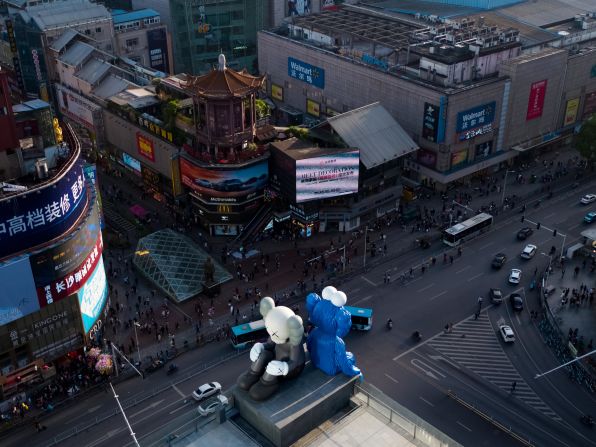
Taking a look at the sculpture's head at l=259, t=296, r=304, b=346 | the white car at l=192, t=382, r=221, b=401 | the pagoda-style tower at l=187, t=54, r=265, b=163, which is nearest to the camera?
the sculpture's head at l=259, t=296, r=304, b=346

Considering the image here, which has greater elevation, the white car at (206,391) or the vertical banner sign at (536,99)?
the vertical banner sign at (536,99)

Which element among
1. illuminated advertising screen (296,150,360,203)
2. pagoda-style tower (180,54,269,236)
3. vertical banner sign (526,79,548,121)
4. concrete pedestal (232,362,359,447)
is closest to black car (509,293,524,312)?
illuminated advertising screen (296,150,360,203)

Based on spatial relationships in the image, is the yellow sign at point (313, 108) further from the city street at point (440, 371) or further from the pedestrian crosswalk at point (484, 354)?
the pedestrian crosswalk at point (484, 354)

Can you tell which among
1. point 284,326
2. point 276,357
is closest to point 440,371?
point 276,357

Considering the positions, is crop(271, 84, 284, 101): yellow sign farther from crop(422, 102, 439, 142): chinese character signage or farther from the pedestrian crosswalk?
the pedestrian crosswalk

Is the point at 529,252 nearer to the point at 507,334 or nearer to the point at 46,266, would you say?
the point at 507,334

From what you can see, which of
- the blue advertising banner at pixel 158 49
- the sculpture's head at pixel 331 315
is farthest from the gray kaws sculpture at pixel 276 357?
the blue advertising banner at pixel 158 49
